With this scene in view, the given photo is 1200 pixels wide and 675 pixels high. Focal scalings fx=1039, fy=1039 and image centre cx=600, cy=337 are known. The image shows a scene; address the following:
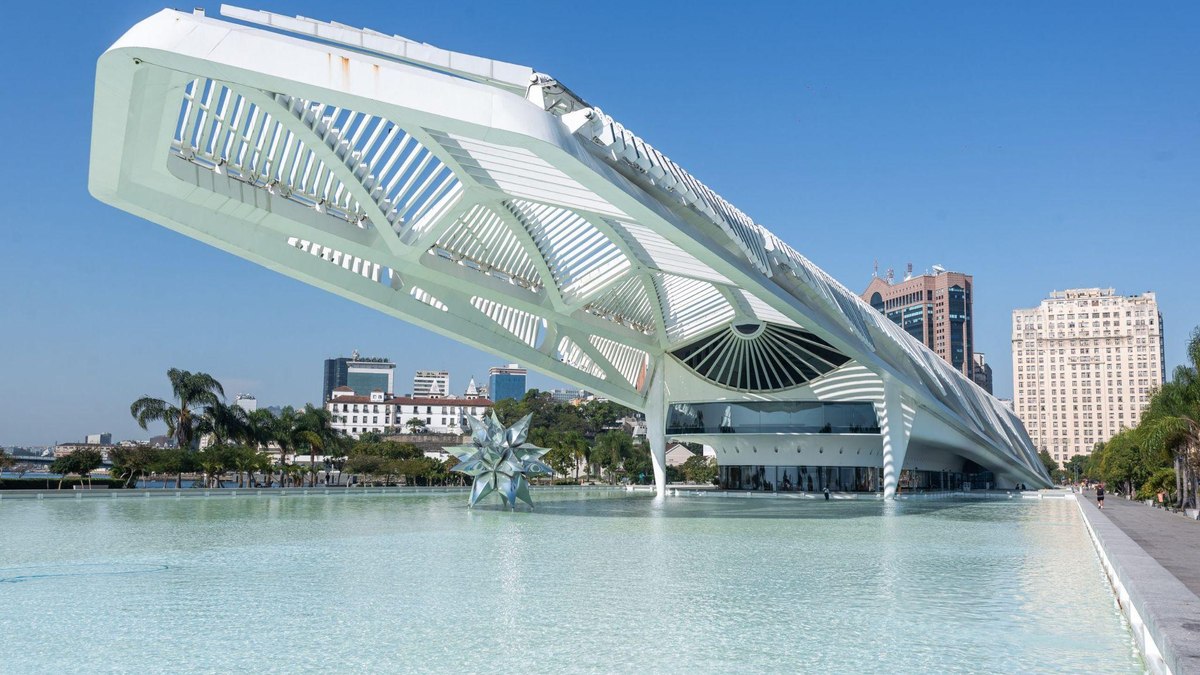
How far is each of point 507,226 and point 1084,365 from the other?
119 meters

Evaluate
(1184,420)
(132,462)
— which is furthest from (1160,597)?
(132,462)

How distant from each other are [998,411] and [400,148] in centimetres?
5270

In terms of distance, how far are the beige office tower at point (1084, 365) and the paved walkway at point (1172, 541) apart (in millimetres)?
108436

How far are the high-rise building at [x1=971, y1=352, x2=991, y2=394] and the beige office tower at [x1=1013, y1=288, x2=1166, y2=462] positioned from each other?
2723 cm

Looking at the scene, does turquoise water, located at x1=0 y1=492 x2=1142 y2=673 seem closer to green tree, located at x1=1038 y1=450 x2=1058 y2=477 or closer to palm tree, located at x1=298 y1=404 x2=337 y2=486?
palm tree, located at x1=298 y1=404 x2=337 y2=486

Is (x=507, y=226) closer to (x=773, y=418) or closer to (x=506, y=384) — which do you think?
(x=773, y=418)

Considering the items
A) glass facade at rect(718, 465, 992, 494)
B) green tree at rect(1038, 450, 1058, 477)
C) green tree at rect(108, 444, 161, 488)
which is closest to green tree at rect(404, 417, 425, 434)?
green tree at rect(1038, 450, 1058, 477)

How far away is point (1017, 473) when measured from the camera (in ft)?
191

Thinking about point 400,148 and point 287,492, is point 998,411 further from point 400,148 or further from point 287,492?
point 400,148

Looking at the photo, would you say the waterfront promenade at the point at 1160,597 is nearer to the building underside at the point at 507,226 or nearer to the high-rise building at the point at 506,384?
the building underside at the point at 507,226

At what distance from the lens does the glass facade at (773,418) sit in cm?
4212

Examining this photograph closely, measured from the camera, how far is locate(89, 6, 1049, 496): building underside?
49.8ft

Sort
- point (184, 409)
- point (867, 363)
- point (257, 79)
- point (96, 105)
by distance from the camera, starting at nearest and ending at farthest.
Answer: point (257, 79) < point (96, 105) < point (867, 363) < point (184, 409)

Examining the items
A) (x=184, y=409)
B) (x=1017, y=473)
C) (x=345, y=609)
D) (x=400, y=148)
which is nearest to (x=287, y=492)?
(x=184, y=409)
